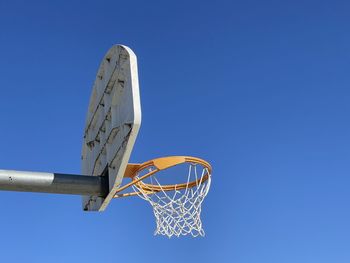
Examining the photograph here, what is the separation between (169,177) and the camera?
784 centimetres

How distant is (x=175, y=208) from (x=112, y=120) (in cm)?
226

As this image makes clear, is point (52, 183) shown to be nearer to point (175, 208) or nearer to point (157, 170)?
point (157, 170)

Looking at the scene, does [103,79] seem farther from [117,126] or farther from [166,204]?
[166,204]

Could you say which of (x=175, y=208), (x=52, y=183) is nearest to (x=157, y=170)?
(x=175, y=208)

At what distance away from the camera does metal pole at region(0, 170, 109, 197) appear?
18.1 ft

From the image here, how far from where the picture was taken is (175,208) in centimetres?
787

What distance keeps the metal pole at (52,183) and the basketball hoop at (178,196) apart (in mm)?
1401

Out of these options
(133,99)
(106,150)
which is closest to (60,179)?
(106,150)

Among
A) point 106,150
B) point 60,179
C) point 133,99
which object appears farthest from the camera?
point 106,150

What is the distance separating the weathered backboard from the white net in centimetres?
104

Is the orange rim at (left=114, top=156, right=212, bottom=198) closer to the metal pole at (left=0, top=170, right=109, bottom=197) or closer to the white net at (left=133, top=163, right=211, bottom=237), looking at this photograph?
the white net at (left=133, top=163, right=211, bottom=237)

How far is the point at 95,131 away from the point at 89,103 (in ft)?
1.63

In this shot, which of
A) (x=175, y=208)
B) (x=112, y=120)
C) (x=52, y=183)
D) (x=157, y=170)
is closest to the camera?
(x=52, y=183)

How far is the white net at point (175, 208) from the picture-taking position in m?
7.76
